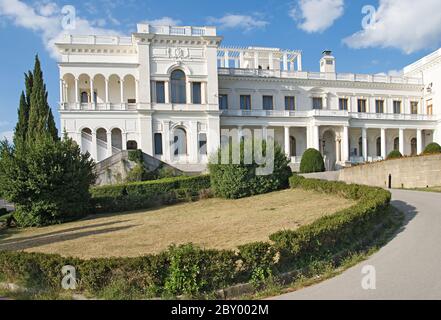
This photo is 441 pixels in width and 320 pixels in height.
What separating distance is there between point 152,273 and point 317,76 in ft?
142

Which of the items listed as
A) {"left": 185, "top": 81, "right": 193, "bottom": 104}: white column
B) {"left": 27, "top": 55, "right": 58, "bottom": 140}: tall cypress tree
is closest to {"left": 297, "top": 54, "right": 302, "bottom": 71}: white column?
{"left": 185, "top": 81, "right": 193, "bottom": 104}: white column

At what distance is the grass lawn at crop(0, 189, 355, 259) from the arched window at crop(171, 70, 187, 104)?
19.4 metres

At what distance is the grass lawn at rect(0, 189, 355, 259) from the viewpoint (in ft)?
37.9

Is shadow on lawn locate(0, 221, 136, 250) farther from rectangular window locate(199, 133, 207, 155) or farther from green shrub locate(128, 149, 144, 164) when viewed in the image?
rectangular window locate(199, 133, 207, 155)

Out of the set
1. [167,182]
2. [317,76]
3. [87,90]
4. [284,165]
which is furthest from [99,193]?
[317,76]

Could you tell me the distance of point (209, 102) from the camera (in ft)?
125

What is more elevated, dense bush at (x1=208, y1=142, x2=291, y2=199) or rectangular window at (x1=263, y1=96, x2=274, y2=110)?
rectangular window at (x1=263, y1=96, x2=274, y2=110)

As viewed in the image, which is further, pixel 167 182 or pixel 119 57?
pixel 119 57

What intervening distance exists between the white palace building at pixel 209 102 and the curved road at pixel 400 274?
2850 cm

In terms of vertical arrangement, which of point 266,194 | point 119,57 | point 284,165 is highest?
point 119,57

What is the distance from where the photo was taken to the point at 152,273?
6.71 m

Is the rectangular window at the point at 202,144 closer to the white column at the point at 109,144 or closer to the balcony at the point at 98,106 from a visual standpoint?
the balcony at the point at 98,106
